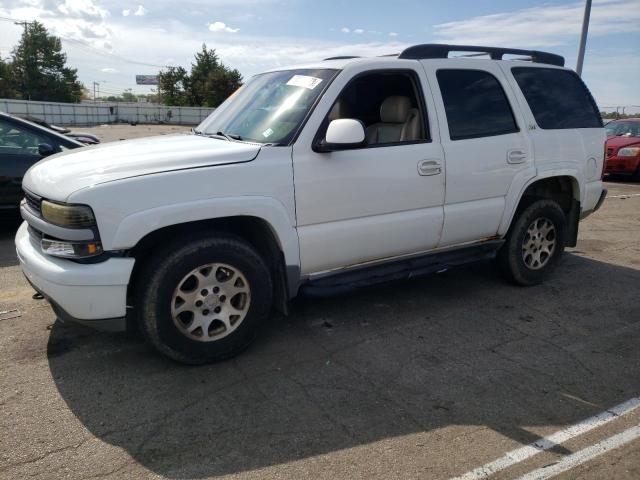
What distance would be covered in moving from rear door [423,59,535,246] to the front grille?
2.92 metres

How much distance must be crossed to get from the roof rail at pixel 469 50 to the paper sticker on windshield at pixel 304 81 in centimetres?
79

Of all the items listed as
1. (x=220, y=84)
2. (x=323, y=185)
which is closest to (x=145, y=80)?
(x=220, y=84)

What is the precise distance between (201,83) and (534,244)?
229 feet

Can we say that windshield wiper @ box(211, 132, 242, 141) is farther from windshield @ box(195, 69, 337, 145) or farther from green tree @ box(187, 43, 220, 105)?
green tree @ box(187, 43, 220, 105)

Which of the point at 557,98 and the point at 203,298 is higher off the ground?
the point at 557,98

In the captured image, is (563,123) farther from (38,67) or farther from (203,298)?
(38,67)

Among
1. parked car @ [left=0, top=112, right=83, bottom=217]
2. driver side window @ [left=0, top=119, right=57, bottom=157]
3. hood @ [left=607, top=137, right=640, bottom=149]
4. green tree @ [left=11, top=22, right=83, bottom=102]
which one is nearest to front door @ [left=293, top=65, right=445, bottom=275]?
parked car @ [left=0, top=112, right=83, bottom=217]

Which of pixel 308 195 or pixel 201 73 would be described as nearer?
pixel 308 195

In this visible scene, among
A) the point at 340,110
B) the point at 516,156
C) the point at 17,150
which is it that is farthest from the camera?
the point at 17,150

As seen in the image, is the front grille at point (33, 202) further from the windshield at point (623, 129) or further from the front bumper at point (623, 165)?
the windshield at point (623, 129)

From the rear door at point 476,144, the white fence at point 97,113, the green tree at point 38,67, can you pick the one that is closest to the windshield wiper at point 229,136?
the rear door at point 476,144

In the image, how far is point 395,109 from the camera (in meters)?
4.57

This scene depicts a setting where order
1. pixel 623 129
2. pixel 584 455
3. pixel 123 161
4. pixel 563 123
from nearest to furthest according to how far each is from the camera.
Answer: pixel 584 455
pixel 123 161
pixel 563 123
pixel 623 129

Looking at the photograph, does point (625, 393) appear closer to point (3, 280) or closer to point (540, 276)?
point (540, 276)
